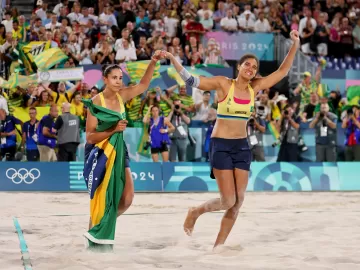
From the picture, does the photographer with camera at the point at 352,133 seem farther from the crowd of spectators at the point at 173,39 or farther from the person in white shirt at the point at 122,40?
the person in white shirt at the point at 122,40

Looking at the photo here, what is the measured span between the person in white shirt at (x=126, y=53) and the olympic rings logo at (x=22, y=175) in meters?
3.79

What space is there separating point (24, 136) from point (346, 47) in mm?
9912

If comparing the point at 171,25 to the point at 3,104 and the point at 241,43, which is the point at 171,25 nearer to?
the point at 241,43

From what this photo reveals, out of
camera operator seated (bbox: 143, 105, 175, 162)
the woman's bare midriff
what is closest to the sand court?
the woman's bare midriff

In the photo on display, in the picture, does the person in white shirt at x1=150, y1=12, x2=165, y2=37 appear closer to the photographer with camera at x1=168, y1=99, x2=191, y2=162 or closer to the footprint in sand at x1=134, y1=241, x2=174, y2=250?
the photographer with camera at x1=168, y1=99, x2=191, y2=162

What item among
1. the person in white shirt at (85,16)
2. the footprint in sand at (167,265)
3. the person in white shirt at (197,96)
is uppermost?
the person in white shirt at (85,16)

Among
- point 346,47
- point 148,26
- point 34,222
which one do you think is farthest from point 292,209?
point 346,47

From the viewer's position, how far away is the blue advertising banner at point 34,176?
46.5ft

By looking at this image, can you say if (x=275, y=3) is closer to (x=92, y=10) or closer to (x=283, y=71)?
(x=92, y=10)

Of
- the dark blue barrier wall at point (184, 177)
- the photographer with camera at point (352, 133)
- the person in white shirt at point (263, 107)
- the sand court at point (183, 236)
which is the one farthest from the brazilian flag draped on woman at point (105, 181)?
the photographer with camera at point (352, 133)

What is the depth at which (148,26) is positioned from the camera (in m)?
18.4

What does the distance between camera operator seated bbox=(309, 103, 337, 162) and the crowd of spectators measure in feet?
0.38

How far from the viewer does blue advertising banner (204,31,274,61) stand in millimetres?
19031

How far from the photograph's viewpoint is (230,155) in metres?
7.39
